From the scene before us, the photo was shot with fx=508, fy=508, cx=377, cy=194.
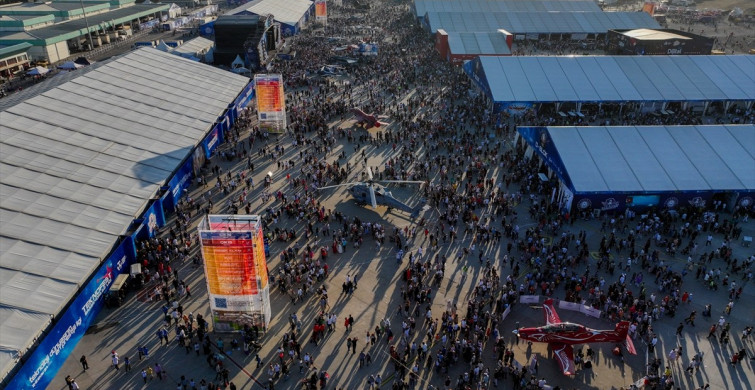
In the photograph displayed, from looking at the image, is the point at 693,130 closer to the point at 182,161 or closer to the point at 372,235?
the point at 372,235

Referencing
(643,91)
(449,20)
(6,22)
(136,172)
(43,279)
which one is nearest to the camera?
(43,279)

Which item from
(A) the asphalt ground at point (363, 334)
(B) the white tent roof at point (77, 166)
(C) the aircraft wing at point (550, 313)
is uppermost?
(B) the white tent roof at point (77, 166)

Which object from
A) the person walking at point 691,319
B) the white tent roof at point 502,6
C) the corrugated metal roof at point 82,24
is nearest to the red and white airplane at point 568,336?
the person walking at point 691,319

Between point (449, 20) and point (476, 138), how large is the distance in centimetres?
4919

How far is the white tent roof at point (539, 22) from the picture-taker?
88000 mm

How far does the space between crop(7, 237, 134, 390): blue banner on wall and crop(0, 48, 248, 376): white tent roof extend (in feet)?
1.89

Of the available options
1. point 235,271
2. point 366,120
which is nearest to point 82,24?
point 366,120

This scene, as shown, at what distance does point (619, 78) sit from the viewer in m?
53.8

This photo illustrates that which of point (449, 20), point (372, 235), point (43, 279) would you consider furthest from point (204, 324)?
point (449, 20)

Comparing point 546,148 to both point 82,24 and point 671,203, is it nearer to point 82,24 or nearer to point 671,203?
point 671,203

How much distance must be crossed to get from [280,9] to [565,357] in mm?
98057

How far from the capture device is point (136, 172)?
31141 millimetres

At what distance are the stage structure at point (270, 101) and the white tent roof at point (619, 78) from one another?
21250 millimetres

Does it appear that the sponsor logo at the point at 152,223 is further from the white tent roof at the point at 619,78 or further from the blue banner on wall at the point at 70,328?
the white tent roof at the point at 619,78
